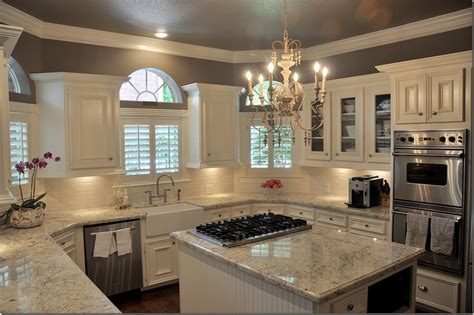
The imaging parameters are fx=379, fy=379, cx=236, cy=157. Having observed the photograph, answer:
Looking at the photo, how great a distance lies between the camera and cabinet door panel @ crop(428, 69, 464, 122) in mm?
3490

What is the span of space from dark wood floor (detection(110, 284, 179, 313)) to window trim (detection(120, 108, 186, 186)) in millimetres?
1324

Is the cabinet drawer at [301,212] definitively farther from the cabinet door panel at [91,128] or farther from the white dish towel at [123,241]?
the cabinet door panel at [91,128]

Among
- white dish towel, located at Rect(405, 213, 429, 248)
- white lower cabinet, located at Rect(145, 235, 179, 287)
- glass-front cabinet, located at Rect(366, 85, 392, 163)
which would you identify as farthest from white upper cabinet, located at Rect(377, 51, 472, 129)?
white lower cabinet, located at Rect(145, 235, 179, 287)

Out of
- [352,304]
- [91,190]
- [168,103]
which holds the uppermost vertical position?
[168,103]

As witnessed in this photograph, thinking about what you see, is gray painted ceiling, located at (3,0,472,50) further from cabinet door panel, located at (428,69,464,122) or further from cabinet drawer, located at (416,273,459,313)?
cabinet drawer, located at (416,273,459,313)

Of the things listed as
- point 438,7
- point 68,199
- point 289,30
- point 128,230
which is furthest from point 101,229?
point 438,7

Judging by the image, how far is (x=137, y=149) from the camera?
4.76 m

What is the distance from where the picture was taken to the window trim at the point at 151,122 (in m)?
4.65

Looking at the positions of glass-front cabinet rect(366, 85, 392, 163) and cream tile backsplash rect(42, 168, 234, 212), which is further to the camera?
glass-front cabinet rect(366, 85, 392, 163)

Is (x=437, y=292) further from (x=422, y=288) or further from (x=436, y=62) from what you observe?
(x=436, y=62)

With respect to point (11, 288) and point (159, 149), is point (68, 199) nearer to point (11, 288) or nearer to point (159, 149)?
point (159, 149)

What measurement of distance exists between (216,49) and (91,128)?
212 centimetres

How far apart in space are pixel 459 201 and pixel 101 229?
3442mm

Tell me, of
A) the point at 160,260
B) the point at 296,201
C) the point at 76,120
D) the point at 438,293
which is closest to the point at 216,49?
the point at 76,120
